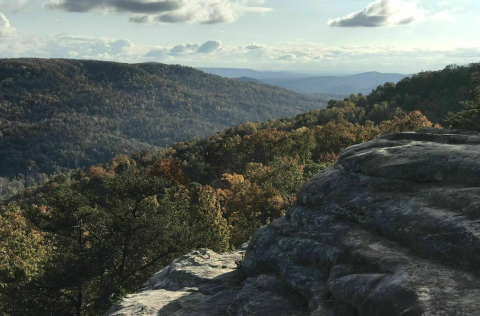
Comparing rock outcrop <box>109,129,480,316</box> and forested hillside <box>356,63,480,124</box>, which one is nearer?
rock outcrop <box>109,129,480,316</box>

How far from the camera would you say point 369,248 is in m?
11.9

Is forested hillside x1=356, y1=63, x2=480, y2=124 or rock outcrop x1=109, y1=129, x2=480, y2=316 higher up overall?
forested hillside x1=356, y1=63, x2=480, y2=124

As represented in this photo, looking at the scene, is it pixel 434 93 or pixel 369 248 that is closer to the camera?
pixel 369 248

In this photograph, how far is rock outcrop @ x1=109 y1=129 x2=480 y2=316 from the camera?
956 cm

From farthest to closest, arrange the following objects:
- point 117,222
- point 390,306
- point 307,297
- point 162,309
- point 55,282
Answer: point 117,222 < point 55,282 < point 162,309 < point 307,297 < point 390,306

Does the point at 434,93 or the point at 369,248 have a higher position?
the point at 434,93

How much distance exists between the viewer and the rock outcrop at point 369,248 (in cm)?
956

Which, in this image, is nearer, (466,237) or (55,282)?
(466,237)

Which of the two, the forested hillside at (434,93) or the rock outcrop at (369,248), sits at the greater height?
the forested hillside at (434,93)

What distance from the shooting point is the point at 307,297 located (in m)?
12.6

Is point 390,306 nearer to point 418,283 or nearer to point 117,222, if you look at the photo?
point 418,283

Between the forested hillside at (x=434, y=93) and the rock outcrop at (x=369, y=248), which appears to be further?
the forested hillside at (x=434, y=93)

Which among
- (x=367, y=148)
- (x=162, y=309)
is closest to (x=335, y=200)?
(x=367, y=148)

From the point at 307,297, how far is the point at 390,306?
13.4 feet
